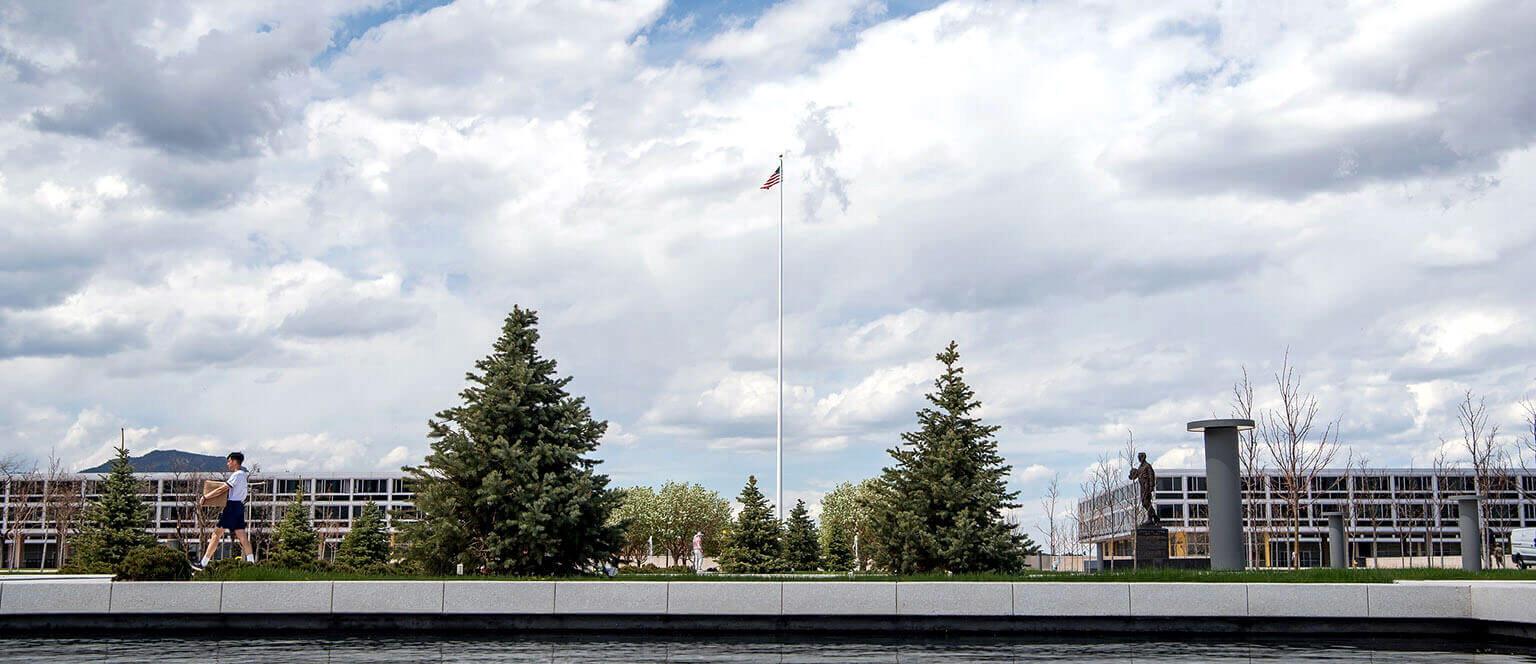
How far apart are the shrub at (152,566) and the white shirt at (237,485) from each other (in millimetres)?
1799

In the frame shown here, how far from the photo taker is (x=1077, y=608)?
1911 cm

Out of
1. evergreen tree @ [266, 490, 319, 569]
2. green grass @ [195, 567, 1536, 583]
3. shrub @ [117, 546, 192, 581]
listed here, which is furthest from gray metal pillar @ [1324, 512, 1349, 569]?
evergreen tree @ [266, 490, 319, 569]

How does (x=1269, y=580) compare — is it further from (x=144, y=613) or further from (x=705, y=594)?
(x=144, y=613)

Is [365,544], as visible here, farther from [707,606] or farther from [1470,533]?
[1470,533]

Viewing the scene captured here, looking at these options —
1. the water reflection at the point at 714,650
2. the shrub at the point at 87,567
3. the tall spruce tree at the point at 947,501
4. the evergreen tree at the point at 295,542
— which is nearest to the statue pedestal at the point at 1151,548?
the tall spruce tree at the point at 947,501

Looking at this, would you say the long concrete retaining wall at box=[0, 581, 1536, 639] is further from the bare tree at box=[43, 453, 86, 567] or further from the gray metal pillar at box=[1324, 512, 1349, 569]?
the bare tree at box=[43, 453, 86, 567]

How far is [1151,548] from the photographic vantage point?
2878cm

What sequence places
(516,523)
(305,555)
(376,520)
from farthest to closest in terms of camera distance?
1. (376,520)
2. (305,555)
3. (516,523)

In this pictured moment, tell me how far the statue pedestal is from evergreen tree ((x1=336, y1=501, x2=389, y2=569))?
87.7 feet

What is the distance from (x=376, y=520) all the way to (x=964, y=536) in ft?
85.6

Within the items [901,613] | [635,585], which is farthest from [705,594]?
[901,613]

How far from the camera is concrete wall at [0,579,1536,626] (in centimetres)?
1903

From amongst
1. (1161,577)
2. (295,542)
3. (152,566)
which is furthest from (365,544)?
(1161,577)

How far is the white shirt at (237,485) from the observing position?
64.2 ft
